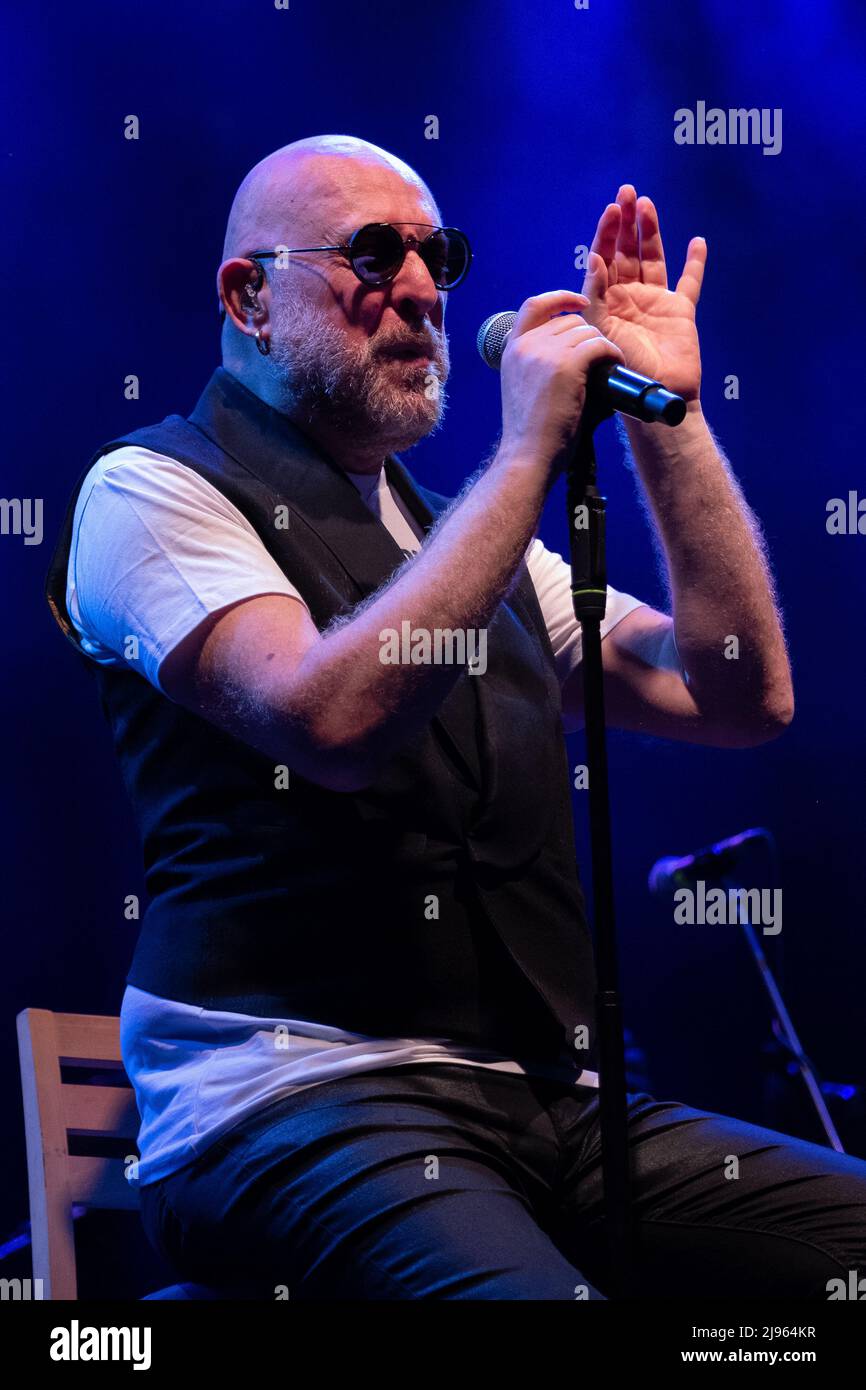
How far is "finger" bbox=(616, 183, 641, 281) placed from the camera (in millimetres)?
1792

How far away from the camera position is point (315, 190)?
1.85 meters

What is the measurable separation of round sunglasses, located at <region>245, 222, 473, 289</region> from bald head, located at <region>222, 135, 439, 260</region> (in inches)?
1.3

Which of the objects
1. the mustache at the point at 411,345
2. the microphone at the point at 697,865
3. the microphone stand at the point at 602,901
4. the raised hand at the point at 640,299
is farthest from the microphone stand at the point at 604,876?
the microphone at the point at 697,865

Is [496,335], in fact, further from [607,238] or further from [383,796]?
[383,796]

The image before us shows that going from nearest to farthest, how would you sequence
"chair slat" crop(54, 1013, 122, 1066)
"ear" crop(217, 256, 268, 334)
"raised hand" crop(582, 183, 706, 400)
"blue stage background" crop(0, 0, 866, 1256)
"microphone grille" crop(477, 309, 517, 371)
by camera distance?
"microphone grille" crop(477, 309, 517, 371), "raised hand" crop(582, 183, 706, 400), "ear" crop(217, 256, 268, 334), "chair slat" crop(54, 1013, 122, 1066), "blue stage background" crop(0, 0, 866, 1256)

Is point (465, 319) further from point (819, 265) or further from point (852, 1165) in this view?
point (852, 1165)

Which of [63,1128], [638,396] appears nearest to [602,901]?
[638,396]

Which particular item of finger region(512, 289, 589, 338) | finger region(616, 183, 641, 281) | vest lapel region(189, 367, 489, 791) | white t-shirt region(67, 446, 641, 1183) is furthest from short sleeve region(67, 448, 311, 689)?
finger region(616, 183, 641, 281)

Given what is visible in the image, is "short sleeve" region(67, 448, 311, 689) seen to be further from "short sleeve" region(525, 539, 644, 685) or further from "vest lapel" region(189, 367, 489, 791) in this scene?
"short sleeve" region(525, 539, 644, 685)

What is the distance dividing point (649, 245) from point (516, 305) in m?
1.21

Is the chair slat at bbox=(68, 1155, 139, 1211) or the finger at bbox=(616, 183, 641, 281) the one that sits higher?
the finger at bbox=(616, 183, 641, 281)

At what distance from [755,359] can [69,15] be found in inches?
64.0
